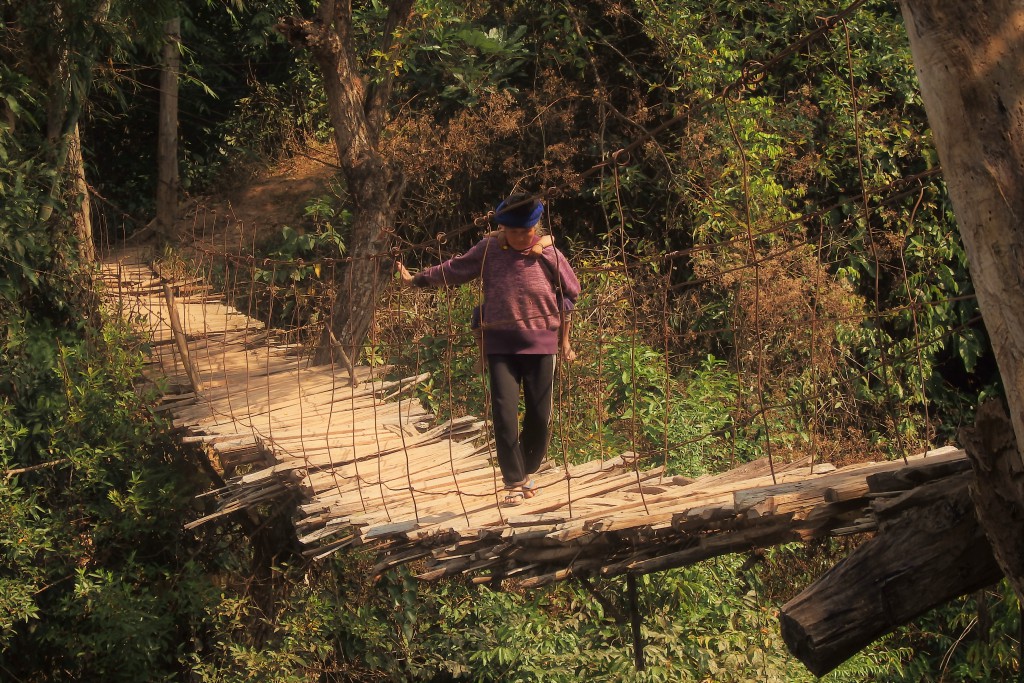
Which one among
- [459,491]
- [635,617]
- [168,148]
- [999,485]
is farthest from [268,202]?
[999,485]

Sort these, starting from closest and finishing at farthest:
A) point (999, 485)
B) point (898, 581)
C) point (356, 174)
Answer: point (999, 485)
point (898, 581)
point (356, 174)

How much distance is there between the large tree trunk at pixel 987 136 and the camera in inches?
65.1

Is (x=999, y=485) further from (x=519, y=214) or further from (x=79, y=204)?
(x=79, y=204)

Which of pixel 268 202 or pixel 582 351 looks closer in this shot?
pixel 582 351

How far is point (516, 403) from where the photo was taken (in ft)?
10.5

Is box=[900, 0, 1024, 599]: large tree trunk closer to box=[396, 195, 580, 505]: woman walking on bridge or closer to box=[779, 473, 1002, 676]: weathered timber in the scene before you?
box=[779, 473, 1002, 676]: weathered timber

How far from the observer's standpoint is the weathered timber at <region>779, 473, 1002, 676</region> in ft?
6.44

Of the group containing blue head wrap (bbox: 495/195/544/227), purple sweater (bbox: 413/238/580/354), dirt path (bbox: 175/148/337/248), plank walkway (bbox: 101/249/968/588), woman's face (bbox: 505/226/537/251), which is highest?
dirt path (bbox: 175/148/337/248)

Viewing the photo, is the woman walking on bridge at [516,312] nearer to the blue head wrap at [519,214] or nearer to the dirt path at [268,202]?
the blue head wrap at [519,214]

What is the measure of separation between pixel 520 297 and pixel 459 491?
55 centimetres

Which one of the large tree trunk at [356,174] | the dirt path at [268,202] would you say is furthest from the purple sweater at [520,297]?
the dirt path at [268,202]

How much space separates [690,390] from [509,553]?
2724 millimetres

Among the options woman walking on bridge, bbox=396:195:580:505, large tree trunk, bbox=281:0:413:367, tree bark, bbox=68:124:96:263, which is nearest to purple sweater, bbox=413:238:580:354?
woman walking on bridge, bbox=396:195:580:505

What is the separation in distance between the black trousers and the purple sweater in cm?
5
